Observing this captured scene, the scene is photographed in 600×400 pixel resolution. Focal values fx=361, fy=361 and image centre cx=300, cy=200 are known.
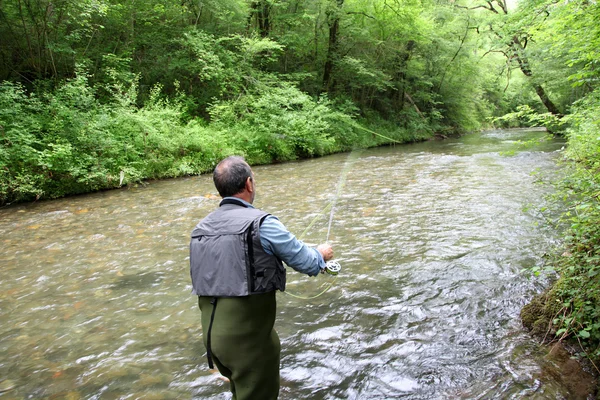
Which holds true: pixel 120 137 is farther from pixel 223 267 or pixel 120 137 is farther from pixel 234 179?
pixel 223 267

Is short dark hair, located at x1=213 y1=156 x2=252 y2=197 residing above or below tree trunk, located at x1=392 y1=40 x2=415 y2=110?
below

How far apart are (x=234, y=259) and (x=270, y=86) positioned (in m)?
18.8

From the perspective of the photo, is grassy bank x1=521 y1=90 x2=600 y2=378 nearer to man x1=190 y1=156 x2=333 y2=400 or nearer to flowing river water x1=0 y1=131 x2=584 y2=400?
flowing river water x1=0 y1=131 x2=584 y2=400

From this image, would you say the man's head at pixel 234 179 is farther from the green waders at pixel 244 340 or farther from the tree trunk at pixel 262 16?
the tree trunk at pixel 262 16

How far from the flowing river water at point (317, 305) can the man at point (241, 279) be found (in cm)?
109

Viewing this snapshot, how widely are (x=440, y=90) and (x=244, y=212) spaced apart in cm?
3442

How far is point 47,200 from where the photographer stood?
34.4 ft

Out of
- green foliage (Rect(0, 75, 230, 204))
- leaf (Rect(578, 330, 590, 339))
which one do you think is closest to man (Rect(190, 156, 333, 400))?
leaf (Rect(578, 330, 590, 339))

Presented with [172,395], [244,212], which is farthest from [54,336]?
[244,212]

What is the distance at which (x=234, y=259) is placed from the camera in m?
2.27

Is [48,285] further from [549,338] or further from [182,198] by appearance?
[549,338]

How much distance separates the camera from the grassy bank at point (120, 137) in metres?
10.2

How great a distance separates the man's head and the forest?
3.03m

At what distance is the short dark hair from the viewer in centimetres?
247
